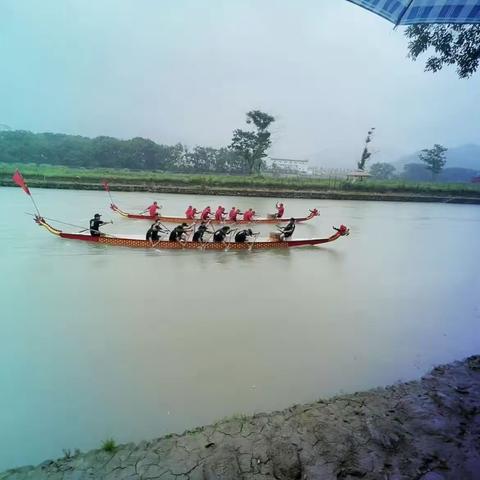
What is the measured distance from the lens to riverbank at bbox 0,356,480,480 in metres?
2.03

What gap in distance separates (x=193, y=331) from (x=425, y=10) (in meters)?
4.19

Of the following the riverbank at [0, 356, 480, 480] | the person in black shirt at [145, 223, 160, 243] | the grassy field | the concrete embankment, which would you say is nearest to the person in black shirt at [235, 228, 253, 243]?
the person in black shirt at [145, 223, 160, 243]

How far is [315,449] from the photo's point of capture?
2.20 meters

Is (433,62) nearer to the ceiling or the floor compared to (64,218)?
nearer to the ceiling

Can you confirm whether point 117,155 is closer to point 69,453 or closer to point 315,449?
point 69,453

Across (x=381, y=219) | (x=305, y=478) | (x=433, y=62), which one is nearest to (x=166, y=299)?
(x=305, y=478)

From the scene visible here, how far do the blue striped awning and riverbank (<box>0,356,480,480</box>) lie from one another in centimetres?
307

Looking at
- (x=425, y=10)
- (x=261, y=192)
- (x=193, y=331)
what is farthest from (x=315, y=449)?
(x=261, y=192)

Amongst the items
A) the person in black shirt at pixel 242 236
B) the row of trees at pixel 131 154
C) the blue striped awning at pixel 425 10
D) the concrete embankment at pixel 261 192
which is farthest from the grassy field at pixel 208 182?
the blue striped awning at pixel 425 10

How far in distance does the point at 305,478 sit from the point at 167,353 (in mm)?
2290

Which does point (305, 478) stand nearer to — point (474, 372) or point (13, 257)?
point (474, 372)

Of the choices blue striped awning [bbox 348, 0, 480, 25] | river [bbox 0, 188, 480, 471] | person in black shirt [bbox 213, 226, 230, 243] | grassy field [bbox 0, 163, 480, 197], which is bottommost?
river [bbox 0, 188, 480, 471]

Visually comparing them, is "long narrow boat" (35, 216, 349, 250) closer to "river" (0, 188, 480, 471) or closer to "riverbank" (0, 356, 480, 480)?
"river" (0, 188, 480, 471)

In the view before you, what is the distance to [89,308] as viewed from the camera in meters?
5.00
